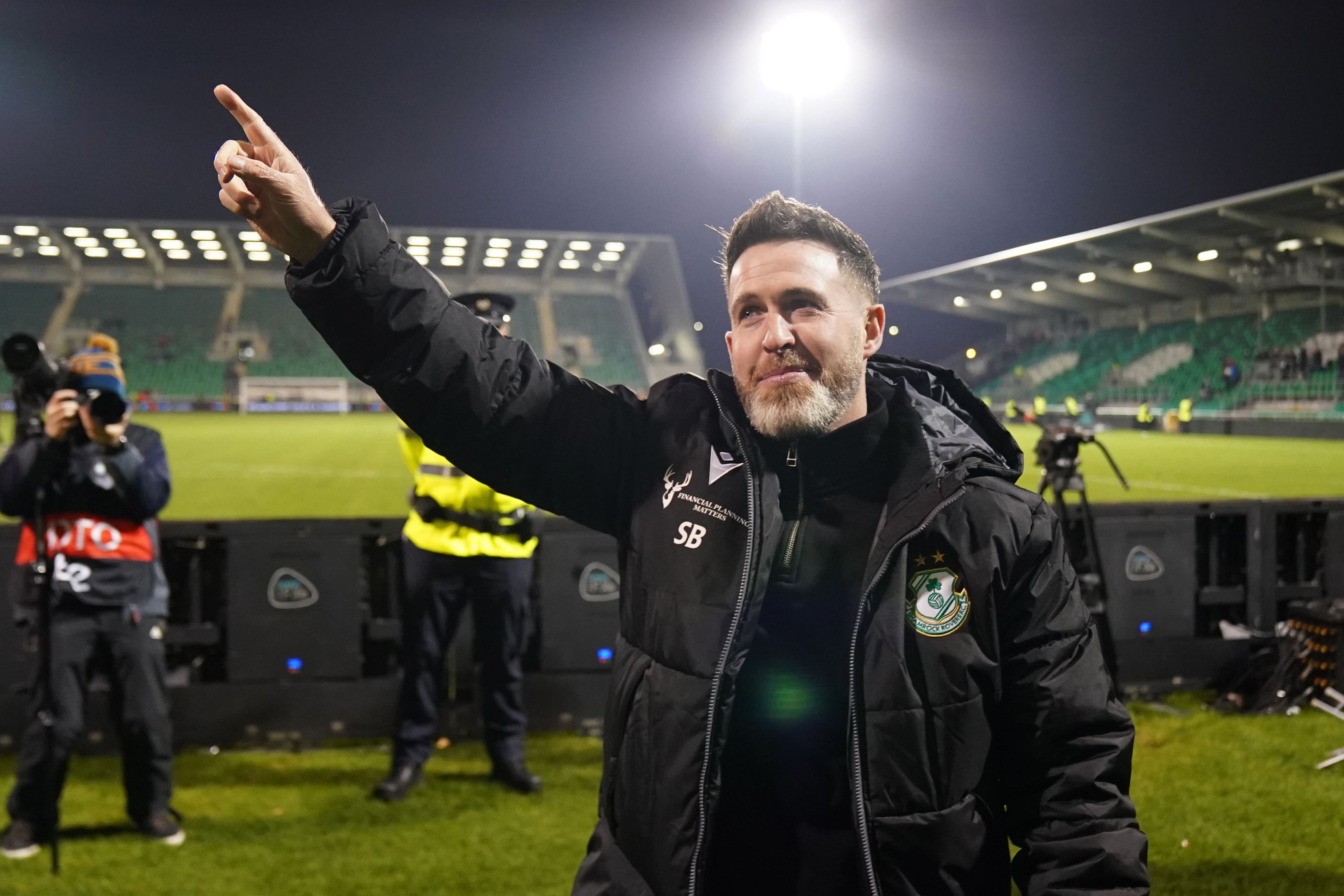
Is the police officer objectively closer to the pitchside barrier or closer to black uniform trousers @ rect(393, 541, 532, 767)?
black uniform trousers @ rect(393, 541, 532, 767)

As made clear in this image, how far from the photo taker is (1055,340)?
44.3 meters

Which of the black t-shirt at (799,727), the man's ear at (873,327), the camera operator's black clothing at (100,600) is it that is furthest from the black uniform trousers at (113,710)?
the man's ear at (873,327)

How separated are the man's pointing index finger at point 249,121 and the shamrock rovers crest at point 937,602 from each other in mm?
1203

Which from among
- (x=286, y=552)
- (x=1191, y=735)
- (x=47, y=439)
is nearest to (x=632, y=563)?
(x=47, y=439)

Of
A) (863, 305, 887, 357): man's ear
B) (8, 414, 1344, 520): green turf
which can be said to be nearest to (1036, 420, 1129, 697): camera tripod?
(8, 414, 1344, 520): green turf

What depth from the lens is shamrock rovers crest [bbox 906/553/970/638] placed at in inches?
57.7

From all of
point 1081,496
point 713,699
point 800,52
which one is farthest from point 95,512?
point 800,52

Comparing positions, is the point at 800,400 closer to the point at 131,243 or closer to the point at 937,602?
the point at 937,602

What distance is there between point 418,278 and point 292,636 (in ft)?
13.0

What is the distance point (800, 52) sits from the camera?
12172 mm

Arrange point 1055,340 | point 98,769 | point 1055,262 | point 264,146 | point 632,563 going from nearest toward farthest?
point 264,146
point 632,563
point 98,769
point 1055,262
point 1055,340

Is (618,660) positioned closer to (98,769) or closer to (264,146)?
(264,146)

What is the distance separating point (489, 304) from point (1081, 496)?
10.6ft

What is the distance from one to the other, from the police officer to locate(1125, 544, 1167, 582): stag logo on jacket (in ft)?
12.3
